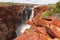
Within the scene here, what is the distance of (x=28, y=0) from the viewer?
68.7ft

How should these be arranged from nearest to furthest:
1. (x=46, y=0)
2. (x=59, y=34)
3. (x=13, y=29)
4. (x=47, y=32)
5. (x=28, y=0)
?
(x=59, y=34), (x=47, y=32), (x=46, y=0), (x=28, y=0), (x=13, y=29)

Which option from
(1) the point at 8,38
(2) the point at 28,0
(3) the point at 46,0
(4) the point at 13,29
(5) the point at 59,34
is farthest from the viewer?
(4) the point at 13,29

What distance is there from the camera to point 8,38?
3228cm

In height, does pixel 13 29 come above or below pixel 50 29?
below

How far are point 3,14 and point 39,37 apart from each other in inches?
1060

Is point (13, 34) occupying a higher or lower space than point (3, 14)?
lower

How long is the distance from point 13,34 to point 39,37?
26.0 metres

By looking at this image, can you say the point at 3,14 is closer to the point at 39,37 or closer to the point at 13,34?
the point at 13,34

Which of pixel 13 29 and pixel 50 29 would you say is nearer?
pixel 50 29

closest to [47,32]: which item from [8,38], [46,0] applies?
[46,0]

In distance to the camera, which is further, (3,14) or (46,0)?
(3,14)

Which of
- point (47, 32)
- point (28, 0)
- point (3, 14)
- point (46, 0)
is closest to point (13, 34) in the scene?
point (3, 14)

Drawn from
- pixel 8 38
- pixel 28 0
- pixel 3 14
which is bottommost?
pixel 8 38

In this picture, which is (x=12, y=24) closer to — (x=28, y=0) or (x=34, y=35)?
(x=28, y=0)
